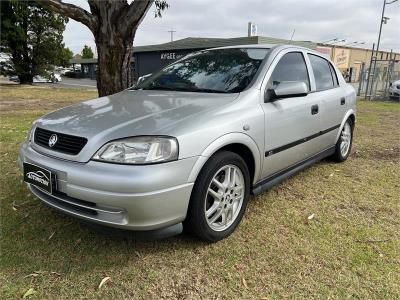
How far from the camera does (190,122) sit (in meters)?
2.57

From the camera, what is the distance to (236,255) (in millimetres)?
2752

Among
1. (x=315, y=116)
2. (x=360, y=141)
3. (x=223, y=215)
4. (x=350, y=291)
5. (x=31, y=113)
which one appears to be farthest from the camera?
(x=31, y=113)

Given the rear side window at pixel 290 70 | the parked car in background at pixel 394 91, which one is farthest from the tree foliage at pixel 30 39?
the rear side window at pixel 290 70

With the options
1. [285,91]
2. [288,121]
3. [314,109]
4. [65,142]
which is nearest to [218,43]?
[314,109]

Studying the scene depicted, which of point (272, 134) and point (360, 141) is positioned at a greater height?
point (272, 134)

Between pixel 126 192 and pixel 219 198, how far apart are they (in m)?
0.85

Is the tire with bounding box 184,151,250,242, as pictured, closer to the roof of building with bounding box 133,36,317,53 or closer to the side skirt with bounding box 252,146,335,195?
the side skirt with bounding box 252,146,335,195

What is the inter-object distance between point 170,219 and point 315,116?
2.29 m

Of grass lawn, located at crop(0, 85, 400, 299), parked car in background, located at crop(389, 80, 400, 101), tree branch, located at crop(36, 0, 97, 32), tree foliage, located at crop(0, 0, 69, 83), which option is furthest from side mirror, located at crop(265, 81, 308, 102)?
tree foliage, located at crop(0, 0, 69, 83)

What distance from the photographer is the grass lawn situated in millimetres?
2369

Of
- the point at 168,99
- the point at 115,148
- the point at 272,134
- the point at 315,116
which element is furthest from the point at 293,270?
the point at 315,116

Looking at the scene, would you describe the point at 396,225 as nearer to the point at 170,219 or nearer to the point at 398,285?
the point at 398,285

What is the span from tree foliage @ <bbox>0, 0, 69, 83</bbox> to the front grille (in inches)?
985

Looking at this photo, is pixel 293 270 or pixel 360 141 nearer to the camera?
pixel 293 270
